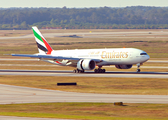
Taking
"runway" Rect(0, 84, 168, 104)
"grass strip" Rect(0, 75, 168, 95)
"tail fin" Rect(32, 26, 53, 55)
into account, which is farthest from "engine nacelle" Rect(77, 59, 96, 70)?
"runway" Rect(0, 84, 168, 104)

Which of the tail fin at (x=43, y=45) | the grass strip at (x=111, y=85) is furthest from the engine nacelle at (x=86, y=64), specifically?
the grass strip at (x=111, y=85)

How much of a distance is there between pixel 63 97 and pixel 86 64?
98.3 feet

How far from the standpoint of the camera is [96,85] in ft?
167

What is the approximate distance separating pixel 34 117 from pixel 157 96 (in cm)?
1721

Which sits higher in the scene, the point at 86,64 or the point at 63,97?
the point at 86,64

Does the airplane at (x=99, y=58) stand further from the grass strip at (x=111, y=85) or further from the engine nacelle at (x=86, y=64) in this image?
the grass strip at (x=111, y=85)

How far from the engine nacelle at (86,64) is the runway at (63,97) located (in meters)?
24.7

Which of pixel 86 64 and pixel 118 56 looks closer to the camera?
pixel 118 56

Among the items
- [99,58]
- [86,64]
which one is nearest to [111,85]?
[86,64]

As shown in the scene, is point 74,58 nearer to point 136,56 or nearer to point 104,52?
point 104,52

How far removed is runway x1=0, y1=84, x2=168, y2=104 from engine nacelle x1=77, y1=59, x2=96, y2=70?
24.7 meters

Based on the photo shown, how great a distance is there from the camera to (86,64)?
69625 millimetres

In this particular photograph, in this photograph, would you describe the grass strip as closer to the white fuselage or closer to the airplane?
the white fuselage

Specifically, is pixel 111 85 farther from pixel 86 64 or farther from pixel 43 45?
pixel 43 45
